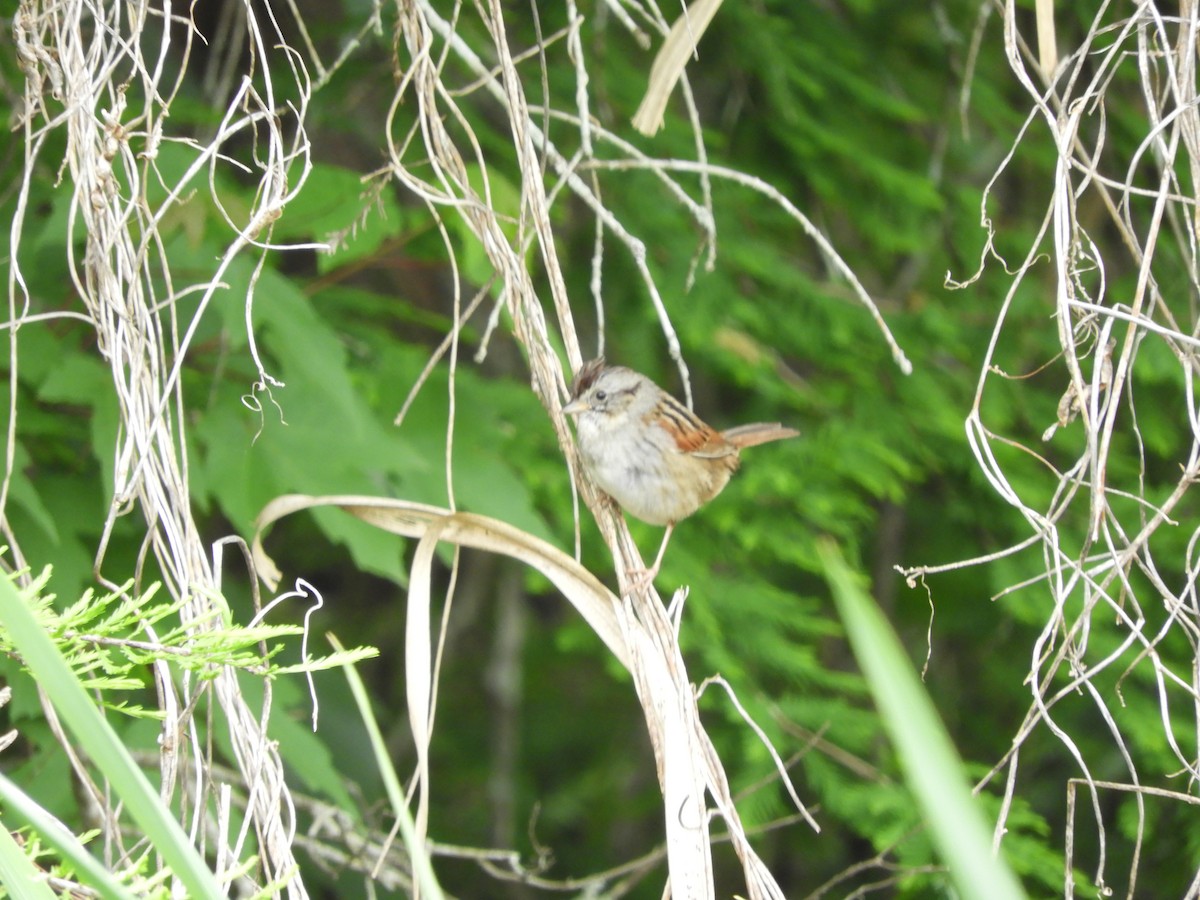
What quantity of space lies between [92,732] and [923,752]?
479 millimetres

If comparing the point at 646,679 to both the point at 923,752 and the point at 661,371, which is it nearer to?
the point at 923,752

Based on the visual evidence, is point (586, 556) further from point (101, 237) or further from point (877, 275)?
point (101, 237)

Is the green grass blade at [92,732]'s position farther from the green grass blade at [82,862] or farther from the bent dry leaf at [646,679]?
the bent dry leaf at [646,679]

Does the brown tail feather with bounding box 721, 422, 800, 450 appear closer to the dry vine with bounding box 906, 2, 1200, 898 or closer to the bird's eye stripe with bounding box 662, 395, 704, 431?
the bird's eye stripe with bounding box 662, 395, 704, 431

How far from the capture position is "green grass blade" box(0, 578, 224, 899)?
75 cm

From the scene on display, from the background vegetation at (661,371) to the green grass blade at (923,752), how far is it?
2.51 feet

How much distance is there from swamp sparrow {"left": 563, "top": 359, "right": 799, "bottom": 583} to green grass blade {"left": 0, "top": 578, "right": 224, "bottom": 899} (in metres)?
1.55

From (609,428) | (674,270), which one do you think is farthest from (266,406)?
(674,270)

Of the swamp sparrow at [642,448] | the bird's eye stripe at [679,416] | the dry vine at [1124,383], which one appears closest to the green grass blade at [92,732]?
the dry vine at [1124,383]

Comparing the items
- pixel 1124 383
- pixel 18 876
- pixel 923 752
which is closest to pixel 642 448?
pixel 1124 383

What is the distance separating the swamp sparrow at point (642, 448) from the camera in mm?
2398

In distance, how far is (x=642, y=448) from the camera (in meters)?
2.45

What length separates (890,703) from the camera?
0.58 metres

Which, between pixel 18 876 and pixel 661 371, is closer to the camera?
pixel 18 876
